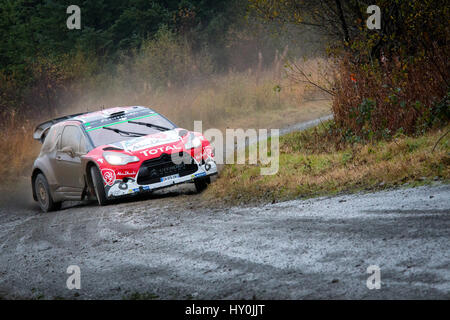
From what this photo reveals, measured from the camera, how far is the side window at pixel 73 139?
1178 centimetres

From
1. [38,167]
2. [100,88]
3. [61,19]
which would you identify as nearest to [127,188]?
[38,167]

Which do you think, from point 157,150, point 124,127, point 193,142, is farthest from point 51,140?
point 193,142

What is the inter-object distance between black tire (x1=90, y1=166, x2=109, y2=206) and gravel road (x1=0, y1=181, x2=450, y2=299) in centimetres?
93

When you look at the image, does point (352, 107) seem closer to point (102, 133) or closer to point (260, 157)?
point (260, 157)

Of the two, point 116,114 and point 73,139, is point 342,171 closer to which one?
point 116,114

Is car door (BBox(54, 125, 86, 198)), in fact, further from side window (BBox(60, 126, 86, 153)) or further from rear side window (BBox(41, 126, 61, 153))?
rear side window (BBox(41, 126, 61, 153))

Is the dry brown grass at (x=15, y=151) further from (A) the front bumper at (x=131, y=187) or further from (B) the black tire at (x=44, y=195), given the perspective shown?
(A) the front bumper at (x=131, y=187)

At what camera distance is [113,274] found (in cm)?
657

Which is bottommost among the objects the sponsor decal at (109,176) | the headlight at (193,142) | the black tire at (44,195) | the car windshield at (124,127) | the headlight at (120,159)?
the black tire at (44,195)

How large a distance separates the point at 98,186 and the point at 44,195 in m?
2.28

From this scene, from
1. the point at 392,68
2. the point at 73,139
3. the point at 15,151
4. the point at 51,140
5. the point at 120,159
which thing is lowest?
the point at 15,151

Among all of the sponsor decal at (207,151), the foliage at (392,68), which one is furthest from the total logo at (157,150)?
the foliage at (392,68)

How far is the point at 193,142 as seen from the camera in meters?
11.4

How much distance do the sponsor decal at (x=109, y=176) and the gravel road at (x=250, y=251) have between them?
79 centimetres
